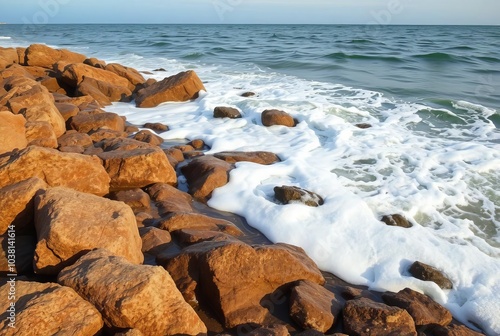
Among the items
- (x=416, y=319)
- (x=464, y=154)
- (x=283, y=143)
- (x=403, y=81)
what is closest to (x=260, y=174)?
(x=283, y=143)

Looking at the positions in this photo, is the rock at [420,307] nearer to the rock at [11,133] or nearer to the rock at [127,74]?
the rock at [11,133]

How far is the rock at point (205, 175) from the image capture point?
13.8 feet

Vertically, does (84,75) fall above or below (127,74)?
above

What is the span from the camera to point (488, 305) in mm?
2943

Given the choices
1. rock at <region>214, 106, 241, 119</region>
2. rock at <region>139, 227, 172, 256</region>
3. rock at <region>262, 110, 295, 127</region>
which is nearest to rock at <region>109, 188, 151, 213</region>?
rock at <region>139, 227, 172, 256</region>

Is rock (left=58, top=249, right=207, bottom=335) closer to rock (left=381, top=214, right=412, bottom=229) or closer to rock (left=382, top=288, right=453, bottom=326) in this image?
rock (left=382, top=288, right=453, bottom=326)

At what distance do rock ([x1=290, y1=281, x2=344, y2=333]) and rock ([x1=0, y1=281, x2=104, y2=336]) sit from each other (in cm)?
110

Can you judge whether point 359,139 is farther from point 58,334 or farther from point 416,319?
point 58,334

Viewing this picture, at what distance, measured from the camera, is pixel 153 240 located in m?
3.03

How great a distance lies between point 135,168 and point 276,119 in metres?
3.41

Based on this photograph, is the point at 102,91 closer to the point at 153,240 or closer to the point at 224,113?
the point at 224,113

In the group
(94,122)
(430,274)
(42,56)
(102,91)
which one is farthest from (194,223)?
(42,56)

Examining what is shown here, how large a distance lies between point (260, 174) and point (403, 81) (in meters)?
8.93

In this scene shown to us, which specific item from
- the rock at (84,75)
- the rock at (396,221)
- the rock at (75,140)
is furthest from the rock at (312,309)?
the rock at (84,75)
